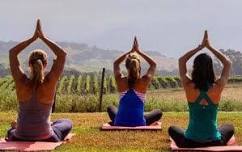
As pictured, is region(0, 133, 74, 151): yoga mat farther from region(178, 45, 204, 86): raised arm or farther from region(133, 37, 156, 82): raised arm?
region(133, 37, 156, 82): raised arm

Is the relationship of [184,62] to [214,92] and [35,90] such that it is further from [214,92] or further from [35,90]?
[35,90]

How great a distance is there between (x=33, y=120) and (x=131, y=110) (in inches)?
116

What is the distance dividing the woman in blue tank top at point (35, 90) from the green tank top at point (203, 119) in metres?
2.09

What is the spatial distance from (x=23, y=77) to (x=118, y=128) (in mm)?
3019

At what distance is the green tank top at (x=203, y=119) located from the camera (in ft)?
31.7

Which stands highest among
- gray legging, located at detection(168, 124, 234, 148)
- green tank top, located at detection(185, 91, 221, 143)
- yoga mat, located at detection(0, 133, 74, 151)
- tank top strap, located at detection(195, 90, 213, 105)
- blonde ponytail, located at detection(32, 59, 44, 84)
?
blonde ponytail, located at detection(32, 59, 44, 84)

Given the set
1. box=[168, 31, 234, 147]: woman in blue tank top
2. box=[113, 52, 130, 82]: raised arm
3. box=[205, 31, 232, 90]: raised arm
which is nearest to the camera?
box=[168, 31, 234, 147]: woman in blue tank top

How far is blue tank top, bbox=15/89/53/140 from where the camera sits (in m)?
10.2

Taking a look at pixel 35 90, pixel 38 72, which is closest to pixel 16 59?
pixel 38 72

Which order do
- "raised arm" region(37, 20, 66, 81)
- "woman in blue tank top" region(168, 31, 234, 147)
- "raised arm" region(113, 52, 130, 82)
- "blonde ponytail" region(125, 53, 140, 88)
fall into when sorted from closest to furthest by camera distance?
"woman in blue tank top" region(168, 31, 234, 147), "raised arm" region(37, 20, 66, 81), "blonde ponytail" region(125, 53, 140, 88), "raised arm" region(113, 52, 130, 82)

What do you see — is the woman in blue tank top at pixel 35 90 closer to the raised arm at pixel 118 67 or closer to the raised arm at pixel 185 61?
the raised arm at pixel 185 61

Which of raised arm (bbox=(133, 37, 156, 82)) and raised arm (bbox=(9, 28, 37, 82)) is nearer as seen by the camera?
raised arm (bbox=(9, 28, 37, 82))

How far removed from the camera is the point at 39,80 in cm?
1019

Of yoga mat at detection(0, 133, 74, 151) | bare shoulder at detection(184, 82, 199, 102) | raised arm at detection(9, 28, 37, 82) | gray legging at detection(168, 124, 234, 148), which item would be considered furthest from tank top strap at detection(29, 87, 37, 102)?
bare shoulder at detection(184, 82, 199, 102)
